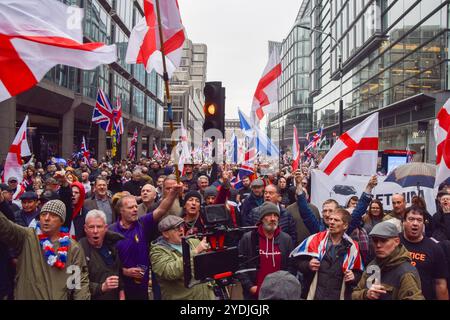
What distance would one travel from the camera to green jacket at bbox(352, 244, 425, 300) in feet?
10.8

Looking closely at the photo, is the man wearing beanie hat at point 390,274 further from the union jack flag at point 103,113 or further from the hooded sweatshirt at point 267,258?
the union jack flag at point 103,113

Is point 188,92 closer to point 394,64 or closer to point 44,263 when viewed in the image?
point 394,64

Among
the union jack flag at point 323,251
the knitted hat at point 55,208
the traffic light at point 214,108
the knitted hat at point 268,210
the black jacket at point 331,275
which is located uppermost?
the traffic light at point 214,108

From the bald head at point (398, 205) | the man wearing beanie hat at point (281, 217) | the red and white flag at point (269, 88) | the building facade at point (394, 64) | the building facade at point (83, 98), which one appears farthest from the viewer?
the building facade at point (394, 64)

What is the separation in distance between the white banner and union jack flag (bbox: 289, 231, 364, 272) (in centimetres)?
305

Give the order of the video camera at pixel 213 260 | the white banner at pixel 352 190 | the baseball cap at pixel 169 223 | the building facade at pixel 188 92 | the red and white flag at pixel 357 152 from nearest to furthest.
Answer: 1. the video camera at pixel 213 260
2. the baseball cap at pixel 169 223
3. the red and white flag at pixel 357 152
4. the white banner at pixel 352 190
5. the building facade at pixel 188 92

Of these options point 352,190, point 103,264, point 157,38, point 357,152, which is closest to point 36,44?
point 103,264

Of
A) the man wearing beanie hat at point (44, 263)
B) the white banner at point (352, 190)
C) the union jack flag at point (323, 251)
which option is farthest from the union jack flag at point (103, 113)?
the union jack flag at point (323, 251)

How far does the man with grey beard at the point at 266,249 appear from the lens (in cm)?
462

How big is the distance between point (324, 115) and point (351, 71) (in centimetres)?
1680

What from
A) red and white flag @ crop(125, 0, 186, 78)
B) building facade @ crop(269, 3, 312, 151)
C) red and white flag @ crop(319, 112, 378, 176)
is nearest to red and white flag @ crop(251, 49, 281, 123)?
red and white flag @ crop(319, 112, 378, 176)

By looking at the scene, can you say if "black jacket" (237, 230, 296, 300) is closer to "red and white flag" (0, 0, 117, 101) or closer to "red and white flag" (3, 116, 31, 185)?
"red and white flag" (0, 0, 117, 101)

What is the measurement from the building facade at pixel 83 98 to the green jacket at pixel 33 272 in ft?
47.0

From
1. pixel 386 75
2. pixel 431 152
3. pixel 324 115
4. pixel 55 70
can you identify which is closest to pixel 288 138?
pixel 324 115
